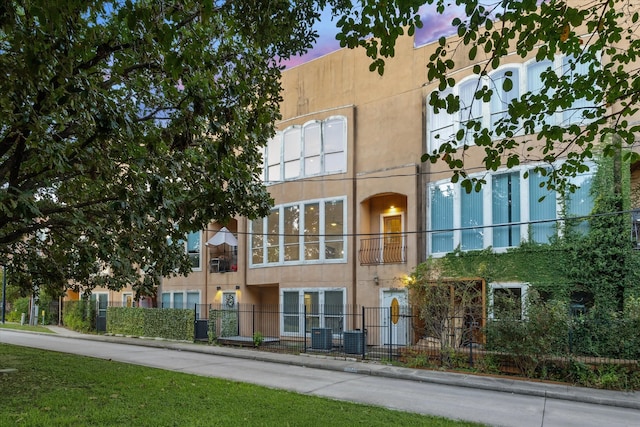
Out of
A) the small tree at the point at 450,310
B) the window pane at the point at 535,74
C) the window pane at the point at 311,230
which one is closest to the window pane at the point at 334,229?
the window pane at the point at 311,230

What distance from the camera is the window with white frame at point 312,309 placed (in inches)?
782

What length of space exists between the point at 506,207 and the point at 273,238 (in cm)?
1046

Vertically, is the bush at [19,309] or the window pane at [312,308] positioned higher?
the window pane at [312,308]

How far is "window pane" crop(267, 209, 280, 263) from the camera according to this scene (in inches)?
882

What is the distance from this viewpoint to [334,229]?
2062 centimetres

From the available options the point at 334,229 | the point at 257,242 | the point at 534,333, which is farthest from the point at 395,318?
the point at 257,242


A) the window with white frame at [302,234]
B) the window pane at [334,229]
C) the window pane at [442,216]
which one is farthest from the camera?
the window with white frame at [302,234]

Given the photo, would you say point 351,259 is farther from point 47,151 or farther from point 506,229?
point 47,151

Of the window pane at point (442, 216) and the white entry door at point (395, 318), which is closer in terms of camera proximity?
the window pane at point (442, 216)

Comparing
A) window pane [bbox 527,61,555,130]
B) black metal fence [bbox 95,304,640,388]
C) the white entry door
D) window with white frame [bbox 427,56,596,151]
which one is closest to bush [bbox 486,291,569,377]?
black metal fence [bbox 95,304,640,388]

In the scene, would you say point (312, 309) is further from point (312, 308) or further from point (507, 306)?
point (507, 306)

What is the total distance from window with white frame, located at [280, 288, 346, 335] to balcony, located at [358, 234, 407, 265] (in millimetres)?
1723

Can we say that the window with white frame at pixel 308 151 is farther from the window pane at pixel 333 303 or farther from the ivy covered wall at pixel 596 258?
the ivy covered wall at pixel 596 258

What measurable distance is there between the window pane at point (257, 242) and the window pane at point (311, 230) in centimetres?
262
